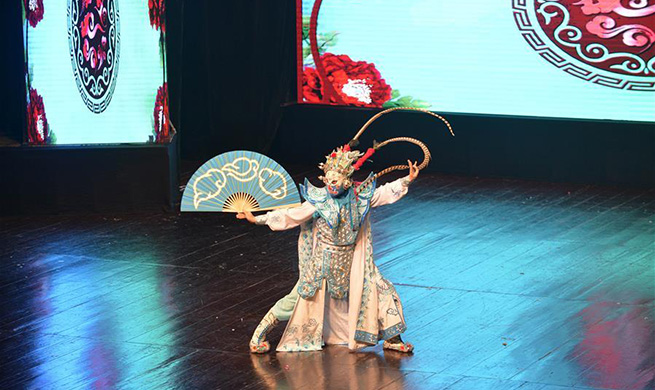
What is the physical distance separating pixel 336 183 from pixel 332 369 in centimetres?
86

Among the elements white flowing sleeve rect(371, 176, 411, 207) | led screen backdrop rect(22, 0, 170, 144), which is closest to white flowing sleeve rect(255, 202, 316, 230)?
white flowing sleeve rect(371, 176, 411, 207)

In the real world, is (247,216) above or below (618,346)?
above

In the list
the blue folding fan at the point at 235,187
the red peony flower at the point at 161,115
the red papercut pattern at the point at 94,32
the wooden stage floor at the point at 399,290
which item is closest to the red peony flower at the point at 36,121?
the red papercut pattern at the point at 94,32

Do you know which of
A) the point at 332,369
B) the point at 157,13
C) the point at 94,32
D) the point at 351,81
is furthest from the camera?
the point at 351,81

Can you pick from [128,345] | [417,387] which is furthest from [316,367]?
[128,345]

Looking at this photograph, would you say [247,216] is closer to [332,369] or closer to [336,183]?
[336,183]

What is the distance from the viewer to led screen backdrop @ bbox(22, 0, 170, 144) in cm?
812

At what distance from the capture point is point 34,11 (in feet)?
26.5

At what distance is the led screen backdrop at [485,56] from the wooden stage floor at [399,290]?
2.72ft

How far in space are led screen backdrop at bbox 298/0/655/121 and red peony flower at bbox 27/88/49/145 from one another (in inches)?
106

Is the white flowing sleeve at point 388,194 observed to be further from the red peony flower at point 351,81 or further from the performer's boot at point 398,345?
the red peony flower at point 351,81

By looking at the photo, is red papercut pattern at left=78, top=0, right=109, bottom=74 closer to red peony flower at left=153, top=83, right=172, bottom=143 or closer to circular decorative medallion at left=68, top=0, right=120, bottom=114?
circular decorative medallion at left=68, top=0, right=120, bottom=114

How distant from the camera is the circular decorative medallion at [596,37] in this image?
29.1 ft

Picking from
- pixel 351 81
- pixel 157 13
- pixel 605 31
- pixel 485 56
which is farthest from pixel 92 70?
pixel 605 31
